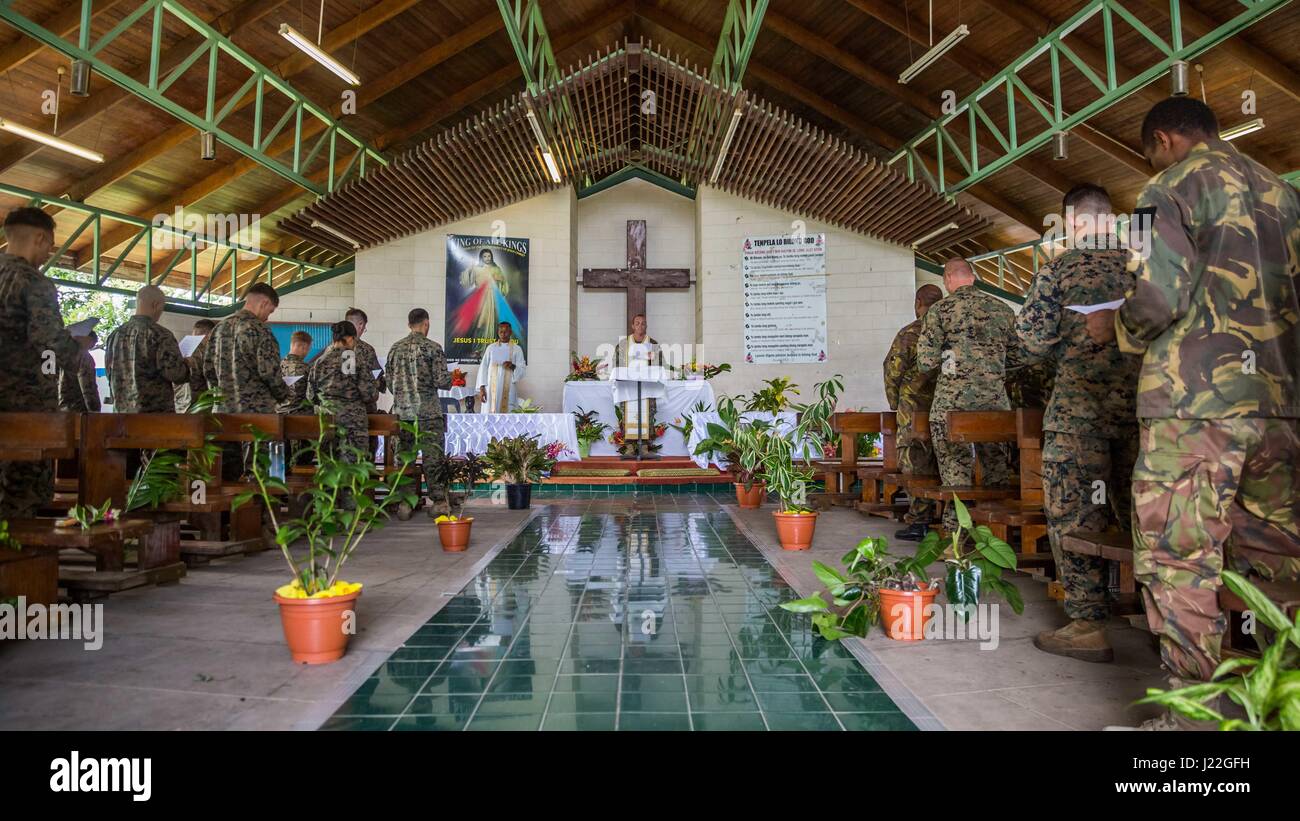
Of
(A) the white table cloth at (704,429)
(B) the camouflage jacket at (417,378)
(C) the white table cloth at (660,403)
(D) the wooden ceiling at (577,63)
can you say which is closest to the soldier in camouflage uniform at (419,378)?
(B) the camouflage jacket at (417,378)

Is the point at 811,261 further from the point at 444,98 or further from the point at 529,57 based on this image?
the point at 444,98

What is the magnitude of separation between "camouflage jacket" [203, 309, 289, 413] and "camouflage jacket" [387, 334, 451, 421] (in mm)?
987

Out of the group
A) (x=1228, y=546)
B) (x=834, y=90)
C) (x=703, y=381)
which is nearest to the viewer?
(x=1228, y=546)

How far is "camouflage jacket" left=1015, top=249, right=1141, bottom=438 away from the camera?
7.77 ft

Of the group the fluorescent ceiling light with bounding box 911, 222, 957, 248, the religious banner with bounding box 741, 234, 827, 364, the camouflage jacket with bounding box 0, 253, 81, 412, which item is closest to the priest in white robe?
the religious banner with bounding box 741, 234, 827, 364

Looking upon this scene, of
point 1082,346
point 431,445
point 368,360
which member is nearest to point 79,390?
point 368,360

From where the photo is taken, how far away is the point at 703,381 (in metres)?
8.20

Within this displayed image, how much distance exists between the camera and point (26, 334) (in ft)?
10.8

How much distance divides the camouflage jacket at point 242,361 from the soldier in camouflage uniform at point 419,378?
99cm

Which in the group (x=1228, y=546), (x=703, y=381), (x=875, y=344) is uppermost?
(x=875, y=344)

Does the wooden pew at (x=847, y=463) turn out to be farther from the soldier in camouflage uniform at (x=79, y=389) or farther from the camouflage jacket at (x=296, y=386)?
the soldier in camouflage uniform at (x=79, y=389)

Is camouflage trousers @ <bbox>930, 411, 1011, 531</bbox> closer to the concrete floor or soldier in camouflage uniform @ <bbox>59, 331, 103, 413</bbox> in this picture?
the concrete floor
